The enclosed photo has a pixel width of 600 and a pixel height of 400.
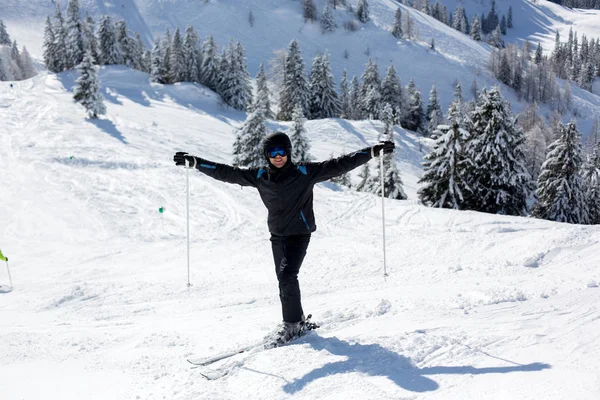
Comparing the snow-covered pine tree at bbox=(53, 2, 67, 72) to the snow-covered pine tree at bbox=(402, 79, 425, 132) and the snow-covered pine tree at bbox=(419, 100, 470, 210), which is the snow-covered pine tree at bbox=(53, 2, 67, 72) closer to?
the snow-covered pine tree at bbox=(402, 79, 425, 132)

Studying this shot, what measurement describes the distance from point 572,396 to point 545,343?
3.03ft

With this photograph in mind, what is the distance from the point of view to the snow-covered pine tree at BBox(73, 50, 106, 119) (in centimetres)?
3691

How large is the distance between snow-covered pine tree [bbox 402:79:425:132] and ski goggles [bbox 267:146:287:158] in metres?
66.6

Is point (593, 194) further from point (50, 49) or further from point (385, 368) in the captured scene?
point (50, 49)

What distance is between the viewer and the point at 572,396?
2.80 m

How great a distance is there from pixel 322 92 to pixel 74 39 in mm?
34610

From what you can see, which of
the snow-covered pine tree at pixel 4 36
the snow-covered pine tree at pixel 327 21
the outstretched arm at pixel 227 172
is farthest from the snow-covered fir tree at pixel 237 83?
the snow-covered pine tree at pixel 4 36

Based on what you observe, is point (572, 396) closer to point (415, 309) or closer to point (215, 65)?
point (415, 309)

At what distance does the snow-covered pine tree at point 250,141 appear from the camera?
31.0 m

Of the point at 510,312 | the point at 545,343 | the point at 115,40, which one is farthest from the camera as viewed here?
the point at 115,40

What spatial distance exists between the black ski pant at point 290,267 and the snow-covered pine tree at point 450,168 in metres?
20.3

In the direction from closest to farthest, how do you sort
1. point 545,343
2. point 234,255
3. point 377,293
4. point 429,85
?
point 545,343, point 377,293, point 234,255, point 429,85

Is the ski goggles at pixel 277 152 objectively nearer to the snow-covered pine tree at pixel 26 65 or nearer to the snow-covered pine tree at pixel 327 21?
the snow-covered pine tree at pixel 26 65

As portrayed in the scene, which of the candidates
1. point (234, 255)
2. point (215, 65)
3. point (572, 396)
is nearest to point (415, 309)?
point (572, 396)
